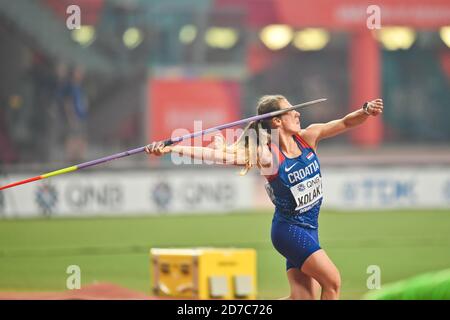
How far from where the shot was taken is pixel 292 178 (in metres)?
10.4

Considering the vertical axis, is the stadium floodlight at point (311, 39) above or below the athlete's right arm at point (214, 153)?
above

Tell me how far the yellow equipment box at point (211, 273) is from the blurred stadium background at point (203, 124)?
6.26 feet

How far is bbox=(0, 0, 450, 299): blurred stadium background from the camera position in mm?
19812

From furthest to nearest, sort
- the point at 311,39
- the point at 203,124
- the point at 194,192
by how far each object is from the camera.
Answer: the point at 311,39 → the point at 203,124 → the point at 194,192

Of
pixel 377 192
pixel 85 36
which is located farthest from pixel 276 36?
pixel 377 192

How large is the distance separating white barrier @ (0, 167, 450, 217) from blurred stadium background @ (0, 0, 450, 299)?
3cm

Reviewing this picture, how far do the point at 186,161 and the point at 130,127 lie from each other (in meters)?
6.41

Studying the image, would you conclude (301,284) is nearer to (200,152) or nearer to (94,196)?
(200,152)

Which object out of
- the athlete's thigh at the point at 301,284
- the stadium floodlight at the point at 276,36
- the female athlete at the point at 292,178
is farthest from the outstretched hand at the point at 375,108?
the stadium floodlight at the point at 276,36

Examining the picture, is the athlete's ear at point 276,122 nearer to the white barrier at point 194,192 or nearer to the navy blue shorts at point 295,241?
the navy blue shorts at point 295,241

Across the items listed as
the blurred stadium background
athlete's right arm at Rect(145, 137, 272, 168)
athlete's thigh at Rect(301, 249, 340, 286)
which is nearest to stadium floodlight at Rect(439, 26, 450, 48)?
the blurred stadium background

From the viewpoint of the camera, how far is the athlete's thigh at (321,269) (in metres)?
10.1

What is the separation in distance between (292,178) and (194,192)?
590 inches
